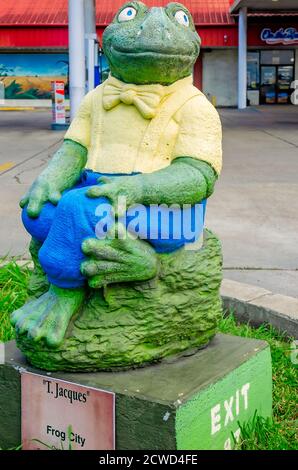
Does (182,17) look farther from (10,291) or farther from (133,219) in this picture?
(10,291)

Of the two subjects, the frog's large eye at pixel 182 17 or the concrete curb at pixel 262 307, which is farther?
the concrete curb at pixel 262 307

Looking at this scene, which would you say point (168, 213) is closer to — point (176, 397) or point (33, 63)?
point (176, 397)

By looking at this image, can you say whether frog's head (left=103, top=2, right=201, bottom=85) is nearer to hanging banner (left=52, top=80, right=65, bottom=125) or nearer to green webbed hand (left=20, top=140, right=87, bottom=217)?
green webbed hand (left=20, top=140, right=87, bottom=217)

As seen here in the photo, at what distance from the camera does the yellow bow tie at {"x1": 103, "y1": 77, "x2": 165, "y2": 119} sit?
228cm

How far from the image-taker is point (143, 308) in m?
2.23

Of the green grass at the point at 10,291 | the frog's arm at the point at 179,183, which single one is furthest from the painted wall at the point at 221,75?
the frog's arm at the point at 179,183

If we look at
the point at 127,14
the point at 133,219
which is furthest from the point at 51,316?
the point at 127,14

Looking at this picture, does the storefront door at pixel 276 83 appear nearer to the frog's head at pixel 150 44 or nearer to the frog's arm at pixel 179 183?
the frog's head at pixel 150 44

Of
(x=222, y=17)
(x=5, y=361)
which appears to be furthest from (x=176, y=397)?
(x=222, y=17)

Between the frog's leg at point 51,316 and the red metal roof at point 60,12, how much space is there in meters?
21.2

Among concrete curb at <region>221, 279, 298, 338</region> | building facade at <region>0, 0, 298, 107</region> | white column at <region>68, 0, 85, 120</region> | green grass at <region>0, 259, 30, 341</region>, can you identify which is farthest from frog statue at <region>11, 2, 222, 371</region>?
building facade at <region>0, 0, 298, 107</region>

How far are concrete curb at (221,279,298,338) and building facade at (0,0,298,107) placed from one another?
755 inches

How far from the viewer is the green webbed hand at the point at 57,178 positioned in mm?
2338

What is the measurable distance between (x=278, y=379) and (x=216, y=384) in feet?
2.73
